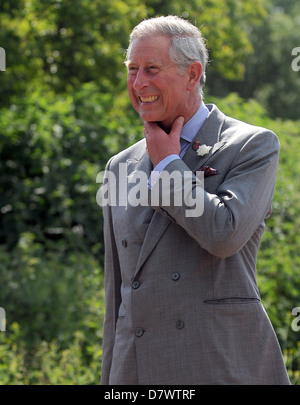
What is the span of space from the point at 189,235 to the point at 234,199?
25 cm

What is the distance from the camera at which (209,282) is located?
240 cm

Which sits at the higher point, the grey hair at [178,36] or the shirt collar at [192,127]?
the grey hair at [178,36]

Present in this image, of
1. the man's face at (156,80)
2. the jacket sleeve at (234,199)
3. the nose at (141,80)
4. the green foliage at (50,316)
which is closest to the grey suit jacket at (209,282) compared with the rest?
the jacket sleeve at (234,199)

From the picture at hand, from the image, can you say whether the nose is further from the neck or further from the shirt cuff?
the shirt cuff

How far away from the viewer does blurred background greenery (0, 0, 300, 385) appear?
546 cm

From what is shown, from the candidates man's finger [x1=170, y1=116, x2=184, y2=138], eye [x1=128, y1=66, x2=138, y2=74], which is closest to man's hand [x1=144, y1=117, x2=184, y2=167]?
man's finger [x1=170, y1=116, x2=184, y2=138]

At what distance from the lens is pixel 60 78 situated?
10.6 meters

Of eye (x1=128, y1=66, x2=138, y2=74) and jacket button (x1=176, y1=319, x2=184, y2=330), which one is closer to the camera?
jacket button (x1=176, y1=319, x2=184, y2=330)

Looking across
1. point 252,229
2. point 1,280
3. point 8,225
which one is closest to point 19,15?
point 8,225

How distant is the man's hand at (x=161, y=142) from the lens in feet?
8.00

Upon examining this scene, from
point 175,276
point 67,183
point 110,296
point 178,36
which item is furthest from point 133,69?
point 67,183

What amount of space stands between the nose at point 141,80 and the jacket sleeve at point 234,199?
0.33 meters

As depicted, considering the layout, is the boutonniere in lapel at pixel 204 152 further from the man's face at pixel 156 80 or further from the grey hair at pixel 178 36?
the grey hair at pixel 178 36

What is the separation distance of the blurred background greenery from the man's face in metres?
1.03
